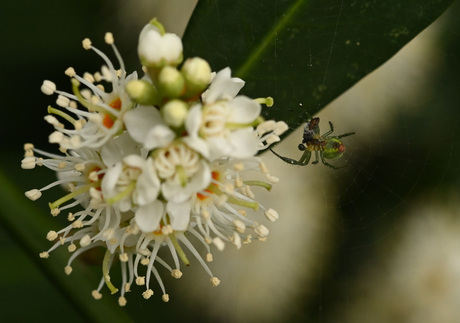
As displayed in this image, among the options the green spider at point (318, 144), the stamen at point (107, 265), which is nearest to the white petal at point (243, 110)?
the stamen at point (107, 265)

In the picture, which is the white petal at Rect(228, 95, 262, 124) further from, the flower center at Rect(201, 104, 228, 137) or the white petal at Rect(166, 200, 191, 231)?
the white petal at Rect(166, 200, 191, 231)

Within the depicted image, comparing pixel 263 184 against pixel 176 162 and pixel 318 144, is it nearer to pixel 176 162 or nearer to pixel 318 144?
pixel 176 162

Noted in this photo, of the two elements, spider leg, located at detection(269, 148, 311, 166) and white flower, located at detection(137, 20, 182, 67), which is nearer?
white flower, located at detection(137, 20, 182, 67)

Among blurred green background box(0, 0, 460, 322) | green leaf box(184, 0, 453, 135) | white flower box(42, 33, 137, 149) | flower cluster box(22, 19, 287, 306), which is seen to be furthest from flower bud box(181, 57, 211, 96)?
blurred green background box(0, 0, 460, 322)

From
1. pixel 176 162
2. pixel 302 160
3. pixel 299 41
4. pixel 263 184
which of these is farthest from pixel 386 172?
pixel 176 162

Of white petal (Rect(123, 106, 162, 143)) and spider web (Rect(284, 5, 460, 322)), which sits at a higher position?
white petal (Rect(123, 106, 162, 143))

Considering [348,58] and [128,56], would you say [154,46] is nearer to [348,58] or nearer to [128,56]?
[348,58]
